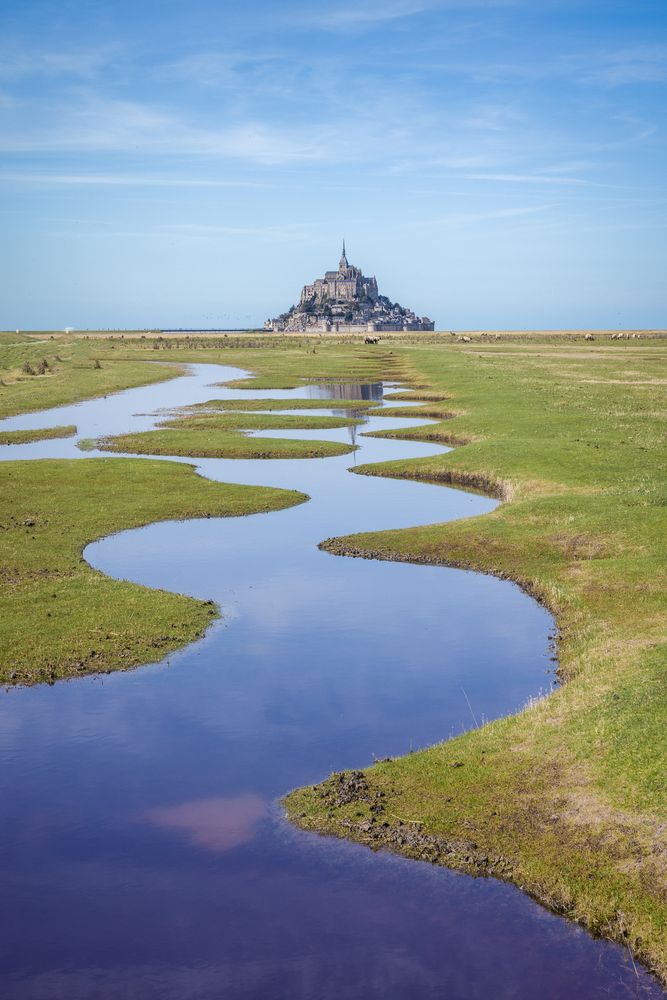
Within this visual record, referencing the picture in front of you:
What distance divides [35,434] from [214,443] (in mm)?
14129

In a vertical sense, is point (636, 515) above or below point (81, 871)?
above

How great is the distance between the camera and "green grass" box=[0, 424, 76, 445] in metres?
59.5

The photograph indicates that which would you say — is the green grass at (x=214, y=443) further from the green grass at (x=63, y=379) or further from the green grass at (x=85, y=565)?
the green grass at (x=63, y=379)

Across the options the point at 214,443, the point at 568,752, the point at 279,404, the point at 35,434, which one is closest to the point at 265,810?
the point at 568,752

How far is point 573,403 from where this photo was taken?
6512cm

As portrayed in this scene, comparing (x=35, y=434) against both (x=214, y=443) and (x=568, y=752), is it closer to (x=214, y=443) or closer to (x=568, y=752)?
(x=214, y=443)

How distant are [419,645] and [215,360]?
13475cm

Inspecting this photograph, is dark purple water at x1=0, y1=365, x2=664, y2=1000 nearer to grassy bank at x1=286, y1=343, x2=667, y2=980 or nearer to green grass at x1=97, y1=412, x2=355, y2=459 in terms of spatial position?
grassy bank at x1=286, y1=343, x2=667, y2=980

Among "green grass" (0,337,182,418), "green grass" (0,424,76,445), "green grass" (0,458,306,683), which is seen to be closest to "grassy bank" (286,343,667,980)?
"green grass" (0,458,306,683)

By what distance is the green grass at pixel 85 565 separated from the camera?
73.4 feet

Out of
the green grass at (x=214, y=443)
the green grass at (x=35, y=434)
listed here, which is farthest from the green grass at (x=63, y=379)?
the green grass at (x=214, y=443)

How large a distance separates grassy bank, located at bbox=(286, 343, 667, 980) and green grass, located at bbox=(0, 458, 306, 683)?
7.92m

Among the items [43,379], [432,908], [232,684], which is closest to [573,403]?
[232,684]

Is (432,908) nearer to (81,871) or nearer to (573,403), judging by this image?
(81,871)
